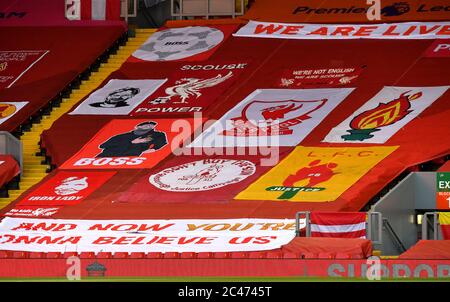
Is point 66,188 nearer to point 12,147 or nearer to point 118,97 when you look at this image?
point 12,147

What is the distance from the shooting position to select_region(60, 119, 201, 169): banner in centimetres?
2991

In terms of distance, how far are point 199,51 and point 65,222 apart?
376 inches

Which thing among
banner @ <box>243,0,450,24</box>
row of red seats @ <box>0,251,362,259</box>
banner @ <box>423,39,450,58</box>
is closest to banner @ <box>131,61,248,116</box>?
banner @ <box>243,0,450,24</box>

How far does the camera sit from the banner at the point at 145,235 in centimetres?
2450

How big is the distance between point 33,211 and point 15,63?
8.33m

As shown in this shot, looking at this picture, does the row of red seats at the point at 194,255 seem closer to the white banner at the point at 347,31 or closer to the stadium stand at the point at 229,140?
the stadium stand at the point at 229,140

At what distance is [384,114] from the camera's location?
99.0 feet

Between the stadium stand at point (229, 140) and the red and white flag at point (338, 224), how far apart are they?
24 millimetres

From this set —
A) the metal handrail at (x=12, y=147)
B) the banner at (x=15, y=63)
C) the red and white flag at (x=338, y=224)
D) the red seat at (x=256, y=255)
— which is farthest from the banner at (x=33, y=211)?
the banner at (x=15, y=63)

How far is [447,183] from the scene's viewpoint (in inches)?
1048

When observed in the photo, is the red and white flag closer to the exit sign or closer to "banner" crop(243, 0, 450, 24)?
the exit sign
